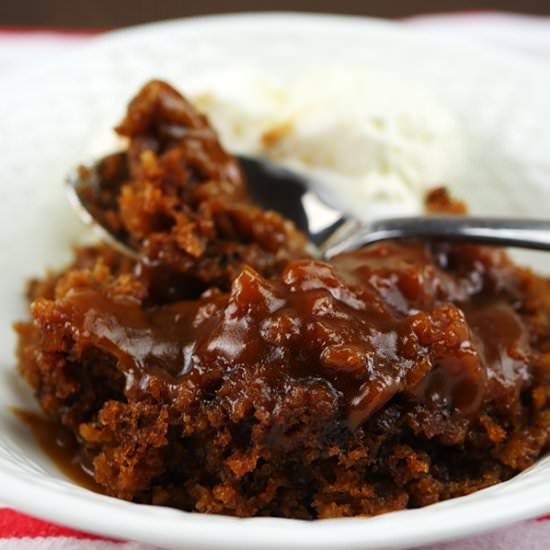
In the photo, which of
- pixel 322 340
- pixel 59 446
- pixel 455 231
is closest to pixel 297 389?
pixel 322 340

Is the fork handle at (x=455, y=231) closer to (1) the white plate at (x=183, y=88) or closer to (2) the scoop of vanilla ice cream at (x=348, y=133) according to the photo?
(2) the scoop of vanilla ice cream at (x=348, y=133)

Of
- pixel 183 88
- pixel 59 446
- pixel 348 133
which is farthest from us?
pixel 183 88

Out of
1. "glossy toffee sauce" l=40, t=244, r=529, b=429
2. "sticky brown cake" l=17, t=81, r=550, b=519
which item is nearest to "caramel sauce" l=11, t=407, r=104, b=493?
"sticky brown cake" l=17, t=81, r=550, b=519

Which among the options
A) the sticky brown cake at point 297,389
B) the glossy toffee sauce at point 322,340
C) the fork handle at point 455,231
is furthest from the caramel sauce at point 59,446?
the fork handle at point 455,231

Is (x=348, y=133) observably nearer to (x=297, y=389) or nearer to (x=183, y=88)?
(x=183, y=88)

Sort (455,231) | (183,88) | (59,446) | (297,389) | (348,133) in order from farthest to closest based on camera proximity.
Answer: (183,88) < (348,133) < (455,231) < (59,446) < (297,389)

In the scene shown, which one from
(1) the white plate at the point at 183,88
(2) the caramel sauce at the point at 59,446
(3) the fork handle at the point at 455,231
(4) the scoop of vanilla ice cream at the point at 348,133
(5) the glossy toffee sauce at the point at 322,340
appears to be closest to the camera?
(5) the glossy toffee sauce at the point at 322,340

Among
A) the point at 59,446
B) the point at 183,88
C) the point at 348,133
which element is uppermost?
the point at 183,88
